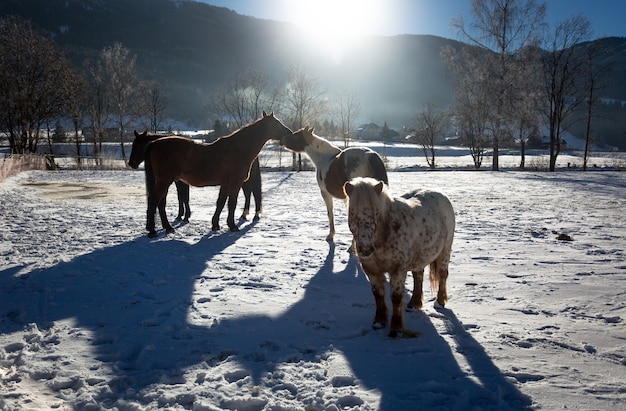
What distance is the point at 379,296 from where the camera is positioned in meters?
3.29

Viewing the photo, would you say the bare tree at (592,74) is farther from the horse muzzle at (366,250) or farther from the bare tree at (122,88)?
the bare tree at (122,88)

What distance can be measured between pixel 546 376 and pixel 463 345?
0.61 metres

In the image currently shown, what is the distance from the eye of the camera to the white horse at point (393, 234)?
9.53ft

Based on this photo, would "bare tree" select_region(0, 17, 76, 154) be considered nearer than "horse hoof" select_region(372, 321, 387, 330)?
No

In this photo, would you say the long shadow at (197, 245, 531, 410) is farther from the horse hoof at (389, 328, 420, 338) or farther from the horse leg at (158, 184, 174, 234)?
the horse leg at (158, 184, 174, 234)

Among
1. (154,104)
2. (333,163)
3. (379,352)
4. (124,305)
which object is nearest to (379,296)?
(379,352)

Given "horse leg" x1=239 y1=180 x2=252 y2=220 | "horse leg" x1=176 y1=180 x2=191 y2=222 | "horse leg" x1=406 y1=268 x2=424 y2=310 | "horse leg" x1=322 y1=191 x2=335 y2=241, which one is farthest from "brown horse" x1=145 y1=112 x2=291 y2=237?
"horse leg" x1=406 y1=268 x2=424 y2=310

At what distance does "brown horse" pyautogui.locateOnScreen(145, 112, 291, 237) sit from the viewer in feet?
22.5

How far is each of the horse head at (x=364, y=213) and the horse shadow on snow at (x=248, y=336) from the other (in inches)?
33.7

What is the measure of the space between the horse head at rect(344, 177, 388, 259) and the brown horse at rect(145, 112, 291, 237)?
4.91 metres

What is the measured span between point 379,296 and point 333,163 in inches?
145

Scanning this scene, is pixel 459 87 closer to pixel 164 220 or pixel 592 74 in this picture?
pixel 592 74

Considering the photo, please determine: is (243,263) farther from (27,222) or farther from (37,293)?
(27,222)

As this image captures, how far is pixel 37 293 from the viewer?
13.2 ft
